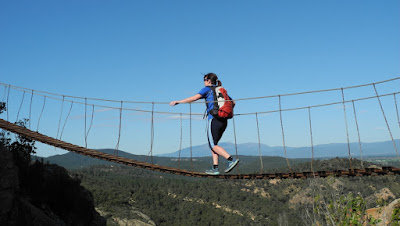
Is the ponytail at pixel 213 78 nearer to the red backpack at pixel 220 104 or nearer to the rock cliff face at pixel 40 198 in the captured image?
the red backpack at pixel 220 104

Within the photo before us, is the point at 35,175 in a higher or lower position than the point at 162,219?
higher

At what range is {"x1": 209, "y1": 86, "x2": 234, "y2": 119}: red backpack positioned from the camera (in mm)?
7637

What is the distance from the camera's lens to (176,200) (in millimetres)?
133375

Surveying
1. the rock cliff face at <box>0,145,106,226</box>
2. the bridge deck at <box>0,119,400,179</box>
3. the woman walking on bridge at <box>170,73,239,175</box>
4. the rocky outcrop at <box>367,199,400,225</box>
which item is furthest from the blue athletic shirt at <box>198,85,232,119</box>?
the rocky outcrop at <box>367,199,400,225</box>

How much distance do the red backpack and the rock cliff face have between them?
811cm

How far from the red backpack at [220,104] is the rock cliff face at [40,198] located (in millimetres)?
8106

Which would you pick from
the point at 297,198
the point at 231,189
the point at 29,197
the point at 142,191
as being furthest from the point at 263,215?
the point at 29,197

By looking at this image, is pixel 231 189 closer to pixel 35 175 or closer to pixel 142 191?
pixel 142 191

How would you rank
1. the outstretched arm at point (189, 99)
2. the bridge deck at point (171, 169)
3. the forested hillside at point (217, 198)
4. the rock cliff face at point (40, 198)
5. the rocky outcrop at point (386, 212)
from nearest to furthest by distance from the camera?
the outstretched arm at point (189, 99) < the bridge deck at point (171, 169) < the rock cliff face at point (40, 198) < the rocky outcrop at point (386, 212) < the forested hillside at point (217, 198)

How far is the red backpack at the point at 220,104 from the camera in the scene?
7637 mm

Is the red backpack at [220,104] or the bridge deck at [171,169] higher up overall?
the red backpack at [220,104]

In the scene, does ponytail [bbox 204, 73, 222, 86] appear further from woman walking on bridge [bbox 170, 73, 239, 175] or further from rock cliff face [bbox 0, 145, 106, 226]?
rock cliff face [bbox 0, 145, 106, 226]

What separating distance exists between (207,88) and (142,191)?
127 m

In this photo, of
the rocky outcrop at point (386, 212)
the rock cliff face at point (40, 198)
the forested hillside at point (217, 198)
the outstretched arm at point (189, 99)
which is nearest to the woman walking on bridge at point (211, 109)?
the outstretched arm at point (189, 99)
